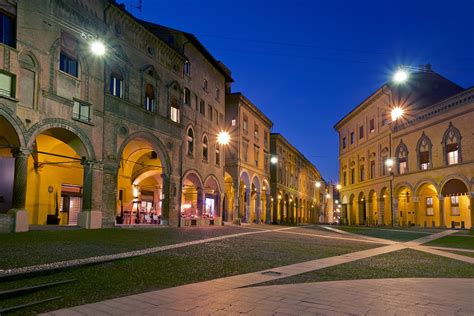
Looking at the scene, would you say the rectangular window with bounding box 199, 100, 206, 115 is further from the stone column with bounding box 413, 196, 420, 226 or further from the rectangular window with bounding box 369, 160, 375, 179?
the rectangular window with bounding box 369, 160, 375, 179

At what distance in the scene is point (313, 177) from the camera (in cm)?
9706

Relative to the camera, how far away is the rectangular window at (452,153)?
115 feet

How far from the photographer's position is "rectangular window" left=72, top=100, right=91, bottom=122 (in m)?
20.3

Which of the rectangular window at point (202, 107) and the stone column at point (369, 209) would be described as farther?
the stone column at point (369, 209)

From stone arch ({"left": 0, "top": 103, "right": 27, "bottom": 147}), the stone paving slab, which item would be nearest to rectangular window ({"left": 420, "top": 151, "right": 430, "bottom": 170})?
the stone paving slab

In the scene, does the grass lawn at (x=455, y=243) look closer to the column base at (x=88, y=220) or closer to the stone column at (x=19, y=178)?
the column base at (x=88, y=220)

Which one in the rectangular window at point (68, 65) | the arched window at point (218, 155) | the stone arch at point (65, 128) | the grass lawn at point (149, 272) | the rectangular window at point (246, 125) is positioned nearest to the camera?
the grass lawn at point (149, 272)

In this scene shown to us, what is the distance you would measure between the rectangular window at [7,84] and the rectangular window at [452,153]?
32.8 metres

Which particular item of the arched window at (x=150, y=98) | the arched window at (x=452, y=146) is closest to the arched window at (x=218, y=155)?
the arched window at (x=150, y=98)

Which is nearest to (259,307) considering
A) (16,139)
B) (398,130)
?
(16,139)

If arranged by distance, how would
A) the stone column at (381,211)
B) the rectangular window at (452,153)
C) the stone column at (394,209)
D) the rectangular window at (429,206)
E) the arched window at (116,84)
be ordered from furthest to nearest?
the stone column at (381,211), the stone column at (394,209), the rectangular window at (429,206), the rectangular window at (452,153), the arched window at (116,84)

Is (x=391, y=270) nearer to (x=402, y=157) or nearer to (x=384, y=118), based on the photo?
(x=402, y=157)

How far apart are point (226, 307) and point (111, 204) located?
57.4 feet

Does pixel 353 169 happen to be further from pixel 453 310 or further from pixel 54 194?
pixel 453 310
